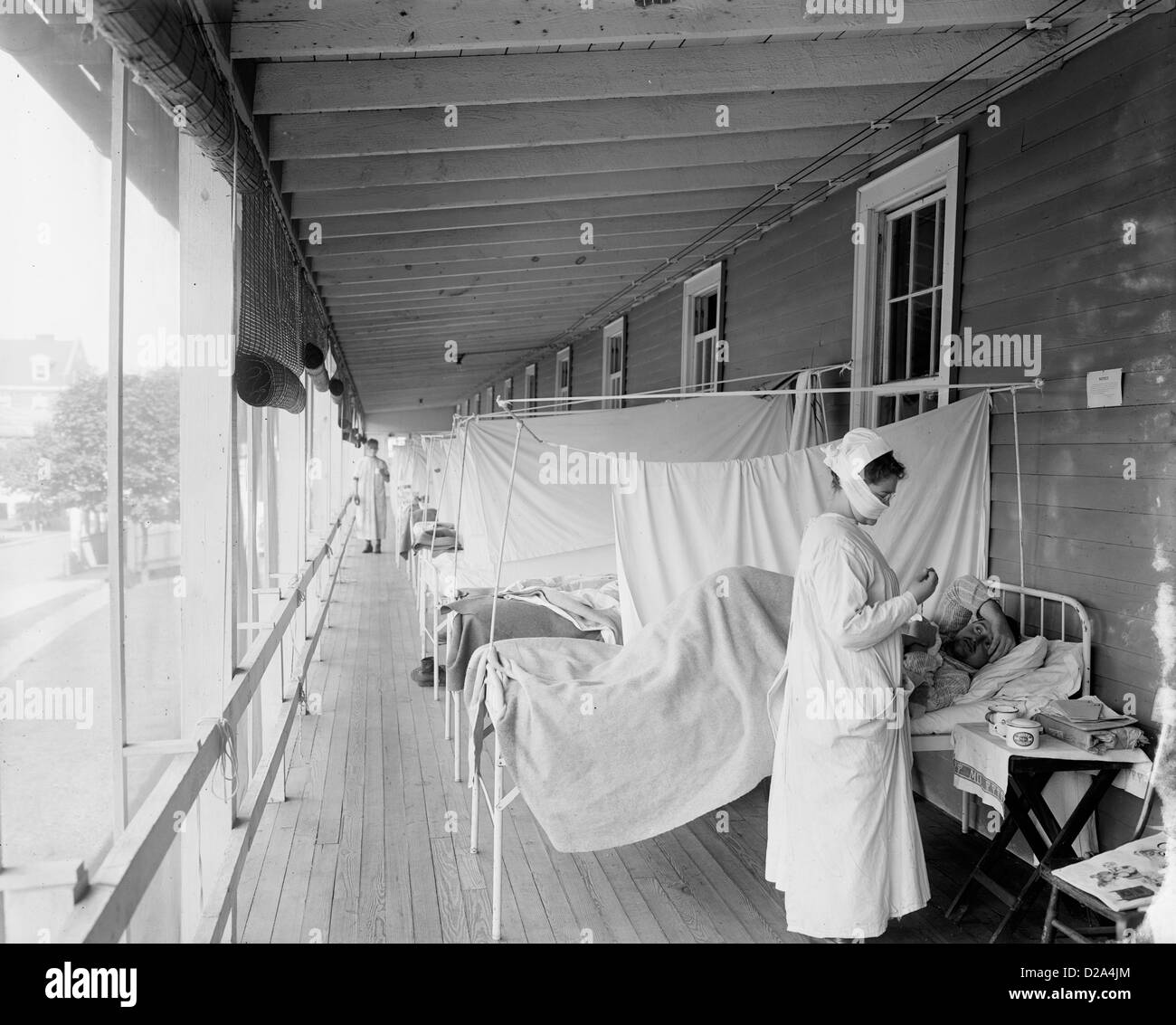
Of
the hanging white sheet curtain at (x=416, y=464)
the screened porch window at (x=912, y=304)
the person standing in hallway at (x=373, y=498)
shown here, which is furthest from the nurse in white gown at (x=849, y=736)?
the person standing in hallway at (x=373, y=498)

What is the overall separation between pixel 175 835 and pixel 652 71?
128 inches

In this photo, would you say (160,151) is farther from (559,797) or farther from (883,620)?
(883,620)

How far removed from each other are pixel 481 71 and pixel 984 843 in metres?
3.86

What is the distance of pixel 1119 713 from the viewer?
3.37 m

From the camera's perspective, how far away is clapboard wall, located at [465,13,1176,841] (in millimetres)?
3217

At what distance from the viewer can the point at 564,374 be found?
12.0m

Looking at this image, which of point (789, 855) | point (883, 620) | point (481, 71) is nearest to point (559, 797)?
point (789, 855)

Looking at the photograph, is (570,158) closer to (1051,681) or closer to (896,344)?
(896,344)

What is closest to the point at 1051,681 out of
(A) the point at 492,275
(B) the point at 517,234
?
(B) the point at 517,234

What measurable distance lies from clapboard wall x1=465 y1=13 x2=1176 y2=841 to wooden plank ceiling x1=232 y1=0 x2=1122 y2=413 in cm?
27

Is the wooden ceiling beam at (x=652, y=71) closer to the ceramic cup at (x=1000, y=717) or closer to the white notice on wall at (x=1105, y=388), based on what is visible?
the white notice on wall at (x=1105, y=388)

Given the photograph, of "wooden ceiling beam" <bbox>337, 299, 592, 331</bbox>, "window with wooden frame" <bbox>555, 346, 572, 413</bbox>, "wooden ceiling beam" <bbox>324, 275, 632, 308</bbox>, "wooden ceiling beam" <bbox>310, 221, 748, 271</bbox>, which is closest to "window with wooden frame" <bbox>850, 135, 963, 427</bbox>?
"wooden ceiling beam" <bbox>310, 221, 748, 271</bbox>

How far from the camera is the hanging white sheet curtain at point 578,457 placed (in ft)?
17.7

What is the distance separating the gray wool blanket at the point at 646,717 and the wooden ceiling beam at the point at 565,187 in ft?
7.81
